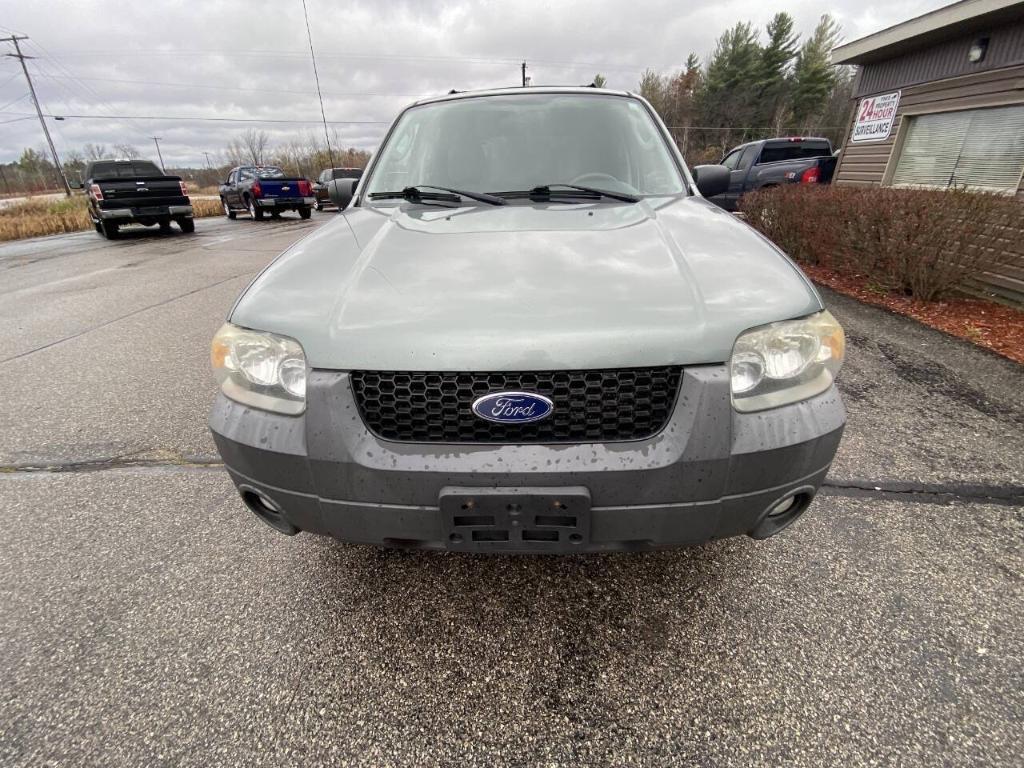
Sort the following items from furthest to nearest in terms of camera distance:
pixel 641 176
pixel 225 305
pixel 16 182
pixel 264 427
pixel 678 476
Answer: pixel 16 182
pixel 225 305
pixel 641 176
pixel 264 427
pixel 678 476

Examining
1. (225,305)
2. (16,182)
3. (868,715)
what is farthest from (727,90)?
(16,182)

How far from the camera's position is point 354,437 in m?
1.35

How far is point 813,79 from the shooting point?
151 ft

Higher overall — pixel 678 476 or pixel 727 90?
pixel 727 90

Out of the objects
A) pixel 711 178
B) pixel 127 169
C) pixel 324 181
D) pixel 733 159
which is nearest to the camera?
pixel 711 178

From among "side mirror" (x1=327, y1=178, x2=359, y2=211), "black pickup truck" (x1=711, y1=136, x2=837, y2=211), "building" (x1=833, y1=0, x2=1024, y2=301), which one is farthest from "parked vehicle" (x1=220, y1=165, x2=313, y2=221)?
"side mirror" (x1=327, y1=178, x2=359, y2=211)

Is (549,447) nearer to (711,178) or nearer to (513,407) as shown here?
(513,407)

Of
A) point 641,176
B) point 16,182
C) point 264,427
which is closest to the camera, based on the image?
point 264,427

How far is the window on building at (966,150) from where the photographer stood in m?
6.71

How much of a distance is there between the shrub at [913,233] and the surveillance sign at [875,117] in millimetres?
3636

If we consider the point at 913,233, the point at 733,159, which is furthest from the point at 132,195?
the point at 913,233

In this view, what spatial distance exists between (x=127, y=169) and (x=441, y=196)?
17.0 m

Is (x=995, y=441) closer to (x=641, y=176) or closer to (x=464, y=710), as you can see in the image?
(x=641, y=176)

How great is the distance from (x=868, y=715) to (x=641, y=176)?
7.27 ft
